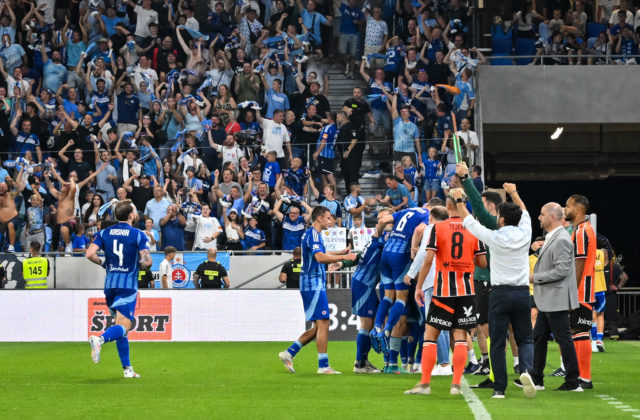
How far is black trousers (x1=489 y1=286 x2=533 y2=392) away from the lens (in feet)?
32.1

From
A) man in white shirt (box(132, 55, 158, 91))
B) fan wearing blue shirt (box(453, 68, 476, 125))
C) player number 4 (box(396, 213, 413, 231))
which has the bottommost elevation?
player number 4 (box(396, 213, 413, 231))

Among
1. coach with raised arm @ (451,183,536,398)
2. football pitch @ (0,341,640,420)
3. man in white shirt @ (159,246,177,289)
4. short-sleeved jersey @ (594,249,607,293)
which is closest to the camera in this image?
football pitch @ (0,341,640,420)

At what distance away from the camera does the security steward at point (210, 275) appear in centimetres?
2175

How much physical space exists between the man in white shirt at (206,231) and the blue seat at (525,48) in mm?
9889

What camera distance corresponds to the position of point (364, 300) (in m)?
13.6

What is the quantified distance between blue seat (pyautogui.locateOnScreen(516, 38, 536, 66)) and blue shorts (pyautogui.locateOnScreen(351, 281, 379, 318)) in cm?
1590

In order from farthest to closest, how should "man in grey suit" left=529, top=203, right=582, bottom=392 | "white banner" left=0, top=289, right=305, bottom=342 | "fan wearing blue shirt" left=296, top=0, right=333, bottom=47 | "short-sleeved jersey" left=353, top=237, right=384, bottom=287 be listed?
1. "fan wearing blue shirt" left=296, top=0, right=333, bottom=47
2. "white banner" left=0, top=289, right=305, bottom=342
3. "short-sleeved jersey" left=353, top=237, right=384, bottom=287
4. "man in grey suit" left=529, top=203, right=582, bottom=392

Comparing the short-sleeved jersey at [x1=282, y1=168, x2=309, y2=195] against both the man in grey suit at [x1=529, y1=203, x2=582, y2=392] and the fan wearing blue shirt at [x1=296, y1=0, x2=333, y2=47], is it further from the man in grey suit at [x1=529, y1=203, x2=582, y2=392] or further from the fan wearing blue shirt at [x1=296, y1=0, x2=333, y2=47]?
the man in grey suit at [x1=529, y1=203, x2=582, y2=392]

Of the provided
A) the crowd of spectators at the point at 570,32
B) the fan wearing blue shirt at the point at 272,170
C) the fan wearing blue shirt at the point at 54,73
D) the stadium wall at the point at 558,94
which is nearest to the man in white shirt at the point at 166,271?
the fan wearing blue shirt at the point at 272,170

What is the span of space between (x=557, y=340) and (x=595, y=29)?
18.9 meters

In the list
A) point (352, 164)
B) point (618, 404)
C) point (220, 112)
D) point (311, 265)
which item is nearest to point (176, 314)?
point (352, 164)

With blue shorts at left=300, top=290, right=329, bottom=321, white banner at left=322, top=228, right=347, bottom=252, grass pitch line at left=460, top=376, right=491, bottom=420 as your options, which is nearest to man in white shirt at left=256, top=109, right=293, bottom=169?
white banner at left=322, top=228, right=347, bottom=252

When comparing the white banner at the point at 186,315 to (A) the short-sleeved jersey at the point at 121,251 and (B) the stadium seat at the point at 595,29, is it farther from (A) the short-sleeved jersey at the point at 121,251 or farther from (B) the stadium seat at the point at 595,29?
(B) the stadium seat at the point at 595,29

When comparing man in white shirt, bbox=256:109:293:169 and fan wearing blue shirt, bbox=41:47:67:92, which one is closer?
man in white shirt, bbox=256:109:293:169
